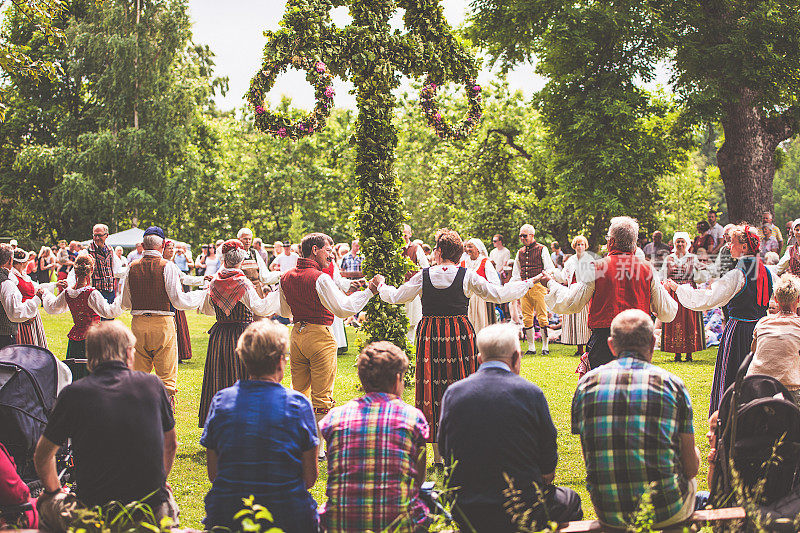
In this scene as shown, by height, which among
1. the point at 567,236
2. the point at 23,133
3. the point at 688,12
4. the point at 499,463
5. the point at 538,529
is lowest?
the point at 538,529

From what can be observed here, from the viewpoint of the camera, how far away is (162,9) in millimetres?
32031

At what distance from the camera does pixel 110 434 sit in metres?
3.35

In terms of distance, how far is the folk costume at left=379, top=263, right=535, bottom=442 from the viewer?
19.2 feet

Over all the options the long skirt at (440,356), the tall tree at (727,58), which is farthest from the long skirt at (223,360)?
the tall tree at (727,58)

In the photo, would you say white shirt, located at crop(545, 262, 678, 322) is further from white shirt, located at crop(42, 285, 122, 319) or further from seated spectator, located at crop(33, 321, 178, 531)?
white shirt, located at crop(42, 285, 122, 319)

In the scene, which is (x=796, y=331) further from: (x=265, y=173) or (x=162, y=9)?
(x=265, y=173)

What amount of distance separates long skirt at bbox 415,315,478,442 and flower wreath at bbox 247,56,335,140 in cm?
287

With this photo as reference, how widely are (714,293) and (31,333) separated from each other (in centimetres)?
736

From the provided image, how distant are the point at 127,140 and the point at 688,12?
24.0m

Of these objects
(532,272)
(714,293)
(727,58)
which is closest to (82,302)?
(714,293)

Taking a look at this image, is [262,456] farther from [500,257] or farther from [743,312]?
[500,257]

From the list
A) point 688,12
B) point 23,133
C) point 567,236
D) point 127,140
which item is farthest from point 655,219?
point 23,133

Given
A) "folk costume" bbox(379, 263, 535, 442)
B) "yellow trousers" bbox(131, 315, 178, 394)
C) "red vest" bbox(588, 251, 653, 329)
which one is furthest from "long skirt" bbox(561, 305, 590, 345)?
"yellow trousers" bbox(131, 315, 178, 394)

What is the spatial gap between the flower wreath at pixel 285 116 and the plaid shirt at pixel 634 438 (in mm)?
5183
